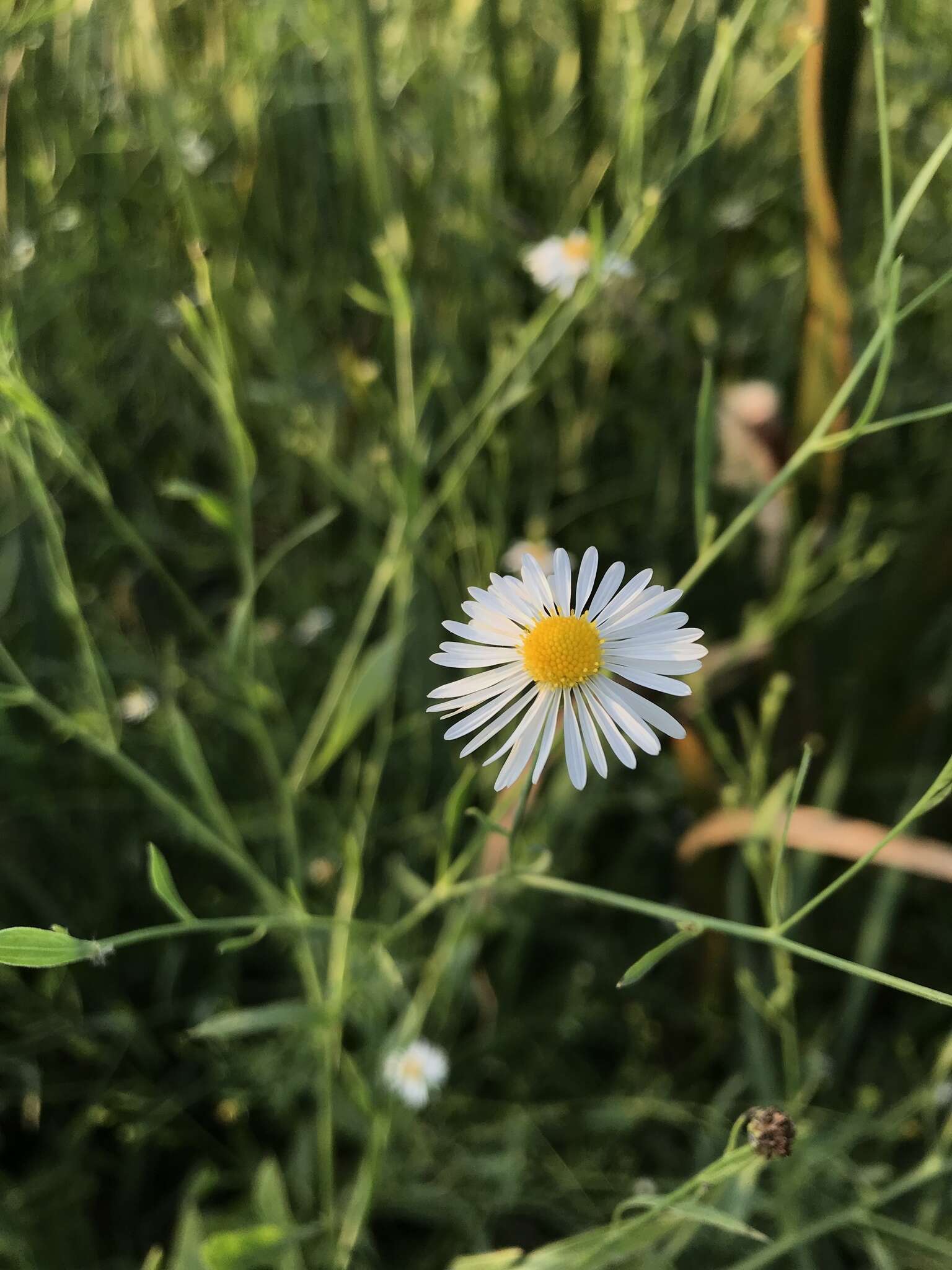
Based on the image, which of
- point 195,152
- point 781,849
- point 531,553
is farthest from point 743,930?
point 195,152

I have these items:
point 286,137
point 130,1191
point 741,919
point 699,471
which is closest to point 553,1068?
point 741,919

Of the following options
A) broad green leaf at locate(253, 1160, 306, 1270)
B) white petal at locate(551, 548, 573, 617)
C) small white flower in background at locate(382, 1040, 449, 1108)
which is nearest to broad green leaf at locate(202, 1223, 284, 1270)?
broad green leaf at locate(253, 1160, 306, 1270)

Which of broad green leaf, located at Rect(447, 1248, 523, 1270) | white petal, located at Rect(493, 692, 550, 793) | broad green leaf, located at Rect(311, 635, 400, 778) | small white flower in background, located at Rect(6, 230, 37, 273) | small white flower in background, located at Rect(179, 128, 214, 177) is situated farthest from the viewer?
small white flower in background, located at Rect(179, 128, 214, 177)

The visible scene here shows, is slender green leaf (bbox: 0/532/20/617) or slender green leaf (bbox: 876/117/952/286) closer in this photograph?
slender green leaf (bbox: 876/117/952/286)

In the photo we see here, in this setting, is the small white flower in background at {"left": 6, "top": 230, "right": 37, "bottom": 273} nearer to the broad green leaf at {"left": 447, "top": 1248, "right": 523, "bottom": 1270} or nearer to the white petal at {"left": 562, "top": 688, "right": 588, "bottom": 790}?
the white petal at {"left": 562, "top": 688, "right": 588, "bottom": 790}

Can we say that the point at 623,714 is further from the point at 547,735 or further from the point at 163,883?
the point at 163,883

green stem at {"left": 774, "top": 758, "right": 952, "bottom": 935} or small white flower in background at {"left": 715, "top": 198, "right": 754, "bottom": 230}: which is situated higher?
small white flower in background at {"left": 715, "top": 198, "right": 754, "bottom": 230}
